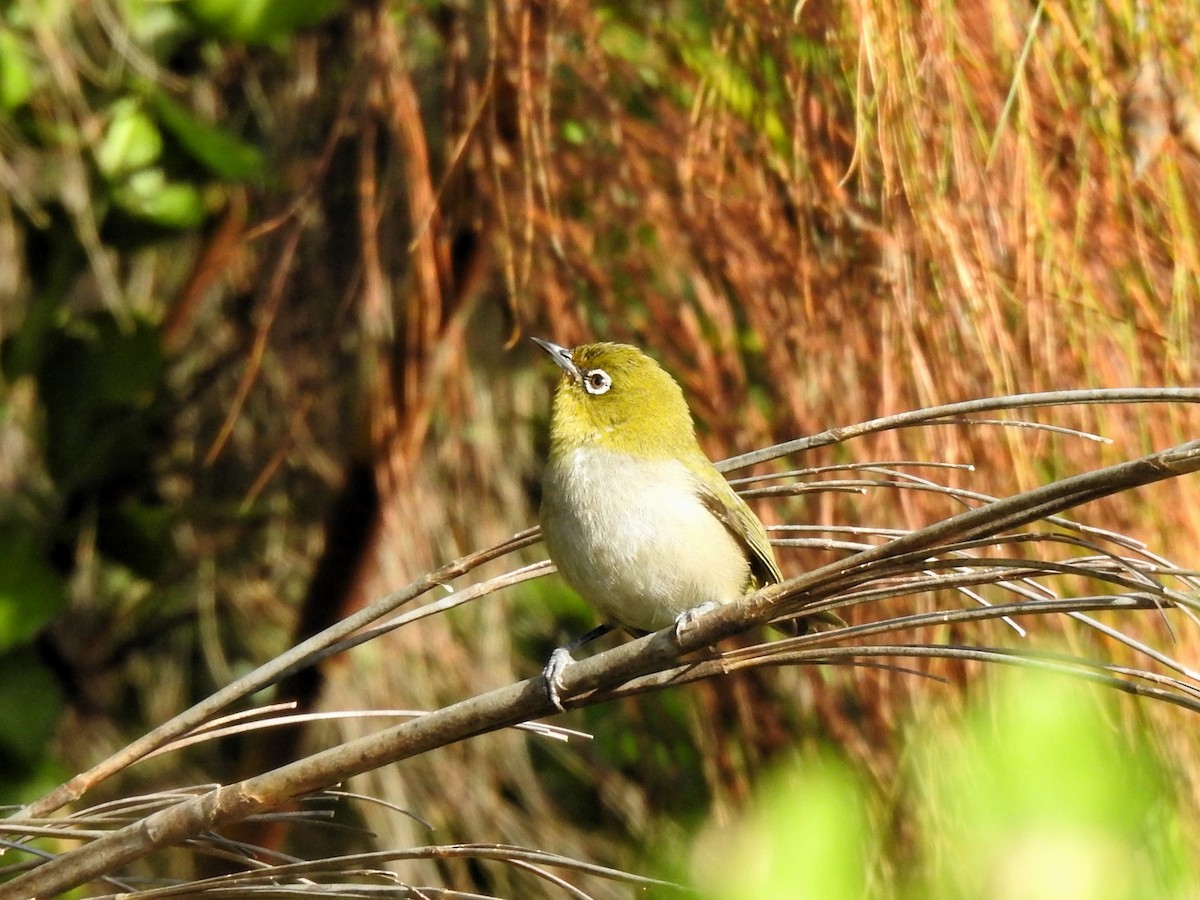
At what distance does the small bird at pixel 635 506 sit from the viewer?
236 centimetres

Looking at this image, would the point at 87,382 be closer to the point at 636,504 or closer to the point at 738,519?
the point at 636,504

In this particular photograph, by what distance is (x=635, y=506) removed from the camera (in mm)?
2422

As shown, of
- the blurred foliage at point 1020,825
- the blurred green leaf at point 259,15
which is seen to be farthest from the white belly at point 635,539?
the blurred green leaf at point 259,15

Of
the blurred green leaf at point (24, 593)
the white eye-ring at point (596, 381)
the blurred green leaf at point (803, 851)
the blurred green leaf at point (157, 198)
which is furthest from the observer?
the blurred green leaf at point (157, 198)

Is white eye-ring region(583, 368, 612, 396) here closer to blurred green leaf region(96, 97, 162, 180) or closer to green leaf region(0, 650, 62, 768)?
blurred green leaf region(96, 97, 162, 180)

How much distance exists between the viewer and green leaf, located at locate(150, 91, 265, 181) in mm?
3078

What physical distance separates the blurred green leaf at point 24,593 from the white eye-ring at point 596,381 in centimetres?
123

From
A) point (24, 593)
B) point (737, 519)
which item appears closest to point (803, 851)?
point (737, 519)

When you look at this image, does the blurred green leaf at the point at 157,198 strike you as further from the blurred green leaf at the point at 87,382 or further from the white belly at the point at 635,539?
the white belly at the point at 635,539

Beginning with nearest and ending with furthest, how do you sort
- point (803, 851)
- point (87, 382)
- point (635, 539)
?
point (803, 851), point (635, 539), point (87, 382)

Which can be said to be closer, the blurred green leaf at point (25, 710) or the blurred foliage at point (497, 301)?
the blurred foliage at point (497, 301)

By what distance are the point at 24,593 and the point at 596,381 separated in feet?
4.27

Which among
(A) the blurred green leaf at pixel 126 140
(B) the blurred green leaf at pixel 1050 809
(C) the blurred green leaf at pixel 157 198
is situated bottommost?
(B) the blurred green leaf at pixel 1050 809

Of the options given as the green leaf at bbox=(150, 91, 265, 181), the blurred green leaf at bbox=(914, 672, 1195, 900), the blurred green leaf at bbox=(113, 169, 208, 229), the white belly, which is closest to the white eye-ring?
the white belly
